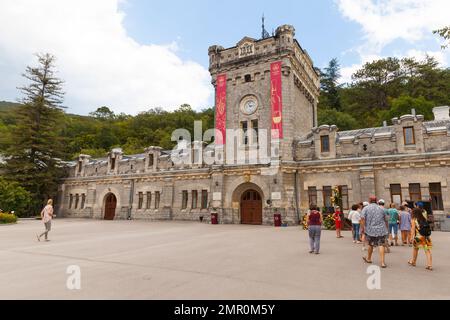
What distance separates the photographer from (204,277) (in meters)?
6.80

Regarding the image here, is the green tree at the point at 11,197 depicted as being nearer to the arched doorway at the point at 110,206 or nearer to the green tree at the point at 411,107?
the arched doorway at the point at 110,206

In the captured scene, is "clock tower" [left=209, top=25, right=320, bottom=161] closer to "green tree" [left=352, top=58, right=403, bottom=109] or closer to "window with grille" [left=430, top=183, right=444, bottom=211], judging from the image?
"window with grille" [left=430, top=183, right=444, bottom=211]

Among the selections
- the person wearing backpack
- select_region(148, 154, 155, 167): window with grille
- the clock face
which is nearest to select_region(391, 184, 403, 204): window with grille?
the clock face

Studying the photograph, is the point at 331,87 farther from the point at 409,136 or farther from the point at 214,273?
the point at 214,273

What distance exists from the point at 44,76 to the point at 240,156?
1204 inches

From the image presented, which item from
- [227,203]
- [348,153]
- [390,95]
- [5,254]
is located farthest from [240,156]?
[390,95]

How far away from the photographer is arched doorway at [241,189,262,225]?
22.6 m

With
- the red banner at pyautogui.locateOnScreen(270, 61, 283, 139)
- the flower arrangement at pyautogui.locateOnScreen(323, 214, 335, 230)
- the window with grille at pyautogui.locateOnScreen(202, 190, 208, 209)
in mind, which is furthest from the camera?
the window with grille at pyautogui.locateOnScreen(202, 190, 208, 209)

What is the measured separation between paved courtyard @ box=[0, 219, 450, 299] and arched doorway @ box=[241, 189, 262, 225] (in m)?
11.2

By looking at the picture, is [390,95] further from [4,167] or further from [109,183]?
[4,167]

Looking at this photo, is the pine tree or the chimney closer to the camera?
the chimney

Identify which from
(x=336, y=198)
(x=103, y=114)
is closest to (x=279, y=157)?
(x=336, y=198)

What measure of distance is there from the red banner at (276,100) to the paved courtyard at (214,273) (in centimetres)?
1245

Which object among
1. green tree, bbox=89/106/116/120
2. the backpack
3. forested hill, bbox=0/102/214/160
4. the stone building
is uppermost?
green tree, bbox=89/106/116/120
